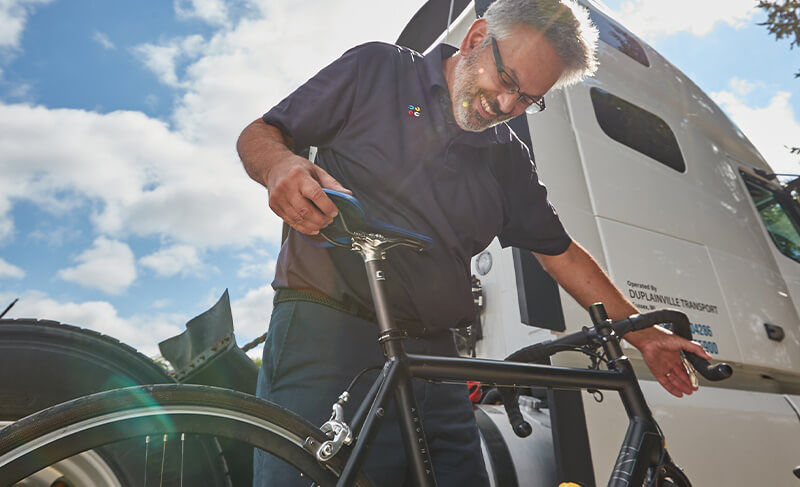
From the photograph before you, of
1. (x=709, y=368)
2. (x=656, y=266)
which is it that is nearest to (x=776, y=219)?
(x=656, y=266)

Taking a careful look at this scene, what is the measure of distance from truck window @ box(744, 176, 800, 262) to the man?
261cm

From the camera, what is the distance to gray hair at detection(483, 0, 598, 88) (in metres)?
1.58

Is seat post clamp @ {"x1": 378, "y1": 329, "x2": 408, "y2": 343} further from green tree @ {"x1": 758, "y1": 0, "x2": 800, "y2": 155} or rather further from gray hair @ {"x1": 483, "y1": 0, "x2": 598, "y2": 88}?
green tree @ {"x1": 758, "y1": 0, "x2": 800, "y2": 155}

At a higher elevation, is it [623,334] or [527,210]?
[527,210]

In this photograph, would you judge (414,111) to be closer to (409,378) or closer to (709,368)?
(409,378)

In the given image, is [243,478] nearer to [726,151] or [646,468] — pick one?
[646,468]

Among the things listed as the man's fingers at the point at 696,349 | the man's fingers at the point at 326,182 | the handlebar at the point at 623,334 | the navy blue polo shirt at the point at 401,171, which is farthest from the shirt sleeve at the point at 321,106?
the man's fingers at the point at 696,349

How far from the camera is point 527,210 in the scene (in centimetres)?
173

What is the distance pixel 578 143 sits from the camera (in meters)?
2.40

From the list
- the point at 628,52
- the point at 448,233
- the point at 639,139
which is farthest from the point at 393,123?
the point at 628,52

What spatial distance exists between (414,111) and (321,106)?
11.8 inches

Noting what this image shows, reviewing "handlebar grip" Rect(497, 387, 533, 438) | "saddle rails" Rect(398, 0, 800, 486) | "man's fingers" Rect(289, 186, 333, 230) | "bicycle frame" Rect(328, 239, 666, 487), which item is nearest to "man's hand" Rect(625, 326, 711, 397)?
"saddle rails" Rect(398, 0, 800, 486)

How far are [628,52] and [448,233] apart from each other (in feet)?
7.88

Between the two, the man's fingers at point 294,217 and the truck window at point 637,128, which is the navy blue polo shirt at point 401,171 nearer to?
the man's fingers at point 294,217
